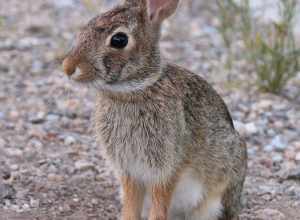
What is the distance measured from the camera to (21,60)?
810 cm

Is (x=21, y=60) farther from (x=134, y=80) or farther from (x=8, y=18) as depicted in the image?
(x=134, y=80)

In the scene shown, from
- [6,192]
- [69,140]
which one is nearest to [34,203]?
[6,192]

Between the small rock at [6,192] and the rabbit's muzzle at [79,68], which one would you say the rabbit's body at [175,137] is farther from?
the small rock at [6,192]

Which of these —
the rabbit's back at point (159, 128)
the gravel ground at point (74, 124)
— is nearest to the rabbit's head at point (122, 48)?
→ the rabbit's back at point (159, 128)

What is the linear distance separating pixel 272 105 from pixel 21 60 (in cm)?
270

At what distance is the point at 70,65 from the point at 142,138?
0.79 metres

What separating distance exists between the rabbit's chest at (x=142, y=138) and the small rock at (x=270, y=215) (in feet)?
3.61

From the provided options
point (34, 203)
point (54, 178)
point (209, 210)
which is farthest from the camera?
point (54, 178)

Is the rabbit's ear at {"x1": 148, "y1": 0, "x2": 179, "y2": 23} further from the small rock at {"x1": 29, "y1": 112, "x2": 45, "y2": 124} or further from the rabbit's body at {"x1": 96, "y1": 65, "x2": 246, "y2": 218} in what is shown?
the small rock at {"x1": 29, "y1": 112, "x2": 45, "y2": 124}

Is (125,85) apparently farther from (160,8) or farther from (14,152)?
(14,152)

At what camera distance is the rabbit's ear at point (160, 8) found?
15.4ft

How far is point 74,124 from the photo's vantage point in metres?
6.82

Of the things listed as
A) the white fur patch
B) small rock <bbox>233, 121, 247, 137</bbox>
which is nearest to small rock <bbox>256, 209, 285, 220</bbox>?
the white fur patch

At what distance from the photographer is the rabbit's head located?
4.29m
